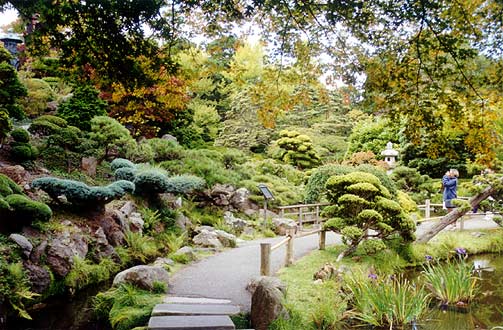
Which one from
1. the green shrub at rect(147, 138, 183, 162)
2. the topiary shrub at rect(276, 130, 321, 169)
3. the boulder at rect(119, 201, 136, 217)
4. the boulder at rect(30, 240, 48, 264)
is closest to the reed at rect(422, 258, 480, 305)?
the boulder at rect(119, 201, 136, 217)

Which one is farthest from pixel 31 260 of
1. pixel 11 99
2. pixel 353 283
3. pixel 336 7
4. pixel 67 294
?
pixel 336 7

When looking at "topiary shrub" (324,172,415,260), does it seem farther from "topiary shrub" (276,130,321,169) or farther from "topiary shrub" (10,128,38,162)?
"topiary shrub" (276,130,321,169)

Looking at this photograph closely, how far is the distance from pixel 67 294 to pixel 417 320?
4.83 m

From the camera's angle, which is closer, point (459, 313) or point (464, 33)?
point (464, 33)

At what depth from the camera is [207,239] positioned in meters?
8.89

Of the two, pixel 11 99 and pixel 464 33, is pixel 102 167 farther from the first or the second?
pixel 464 33

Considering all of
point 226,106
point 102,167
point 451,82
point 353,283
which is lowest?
point 353,283

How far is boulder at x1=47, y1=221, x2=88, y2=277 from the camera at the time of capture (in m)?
6.12

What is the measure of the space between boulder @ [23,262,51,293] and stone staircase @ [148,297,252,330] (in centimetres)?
172

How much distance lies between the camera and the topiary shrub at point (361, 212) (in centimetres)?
795

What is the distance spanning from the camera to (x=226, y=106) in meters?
19.9

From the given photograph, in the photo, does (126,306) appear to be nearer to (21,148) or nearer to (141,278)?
(141,278)

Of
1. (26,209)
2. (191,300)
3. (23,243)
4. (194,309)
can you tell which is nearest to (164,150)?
(26,209)

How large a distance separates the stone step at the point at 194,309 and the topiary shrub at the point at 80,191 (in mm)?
2793
